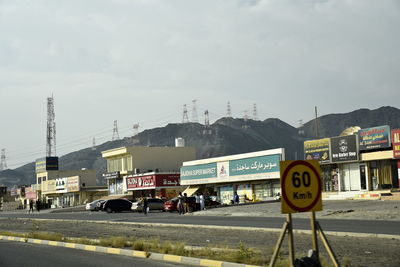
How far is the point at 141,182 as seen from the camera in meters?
76.6

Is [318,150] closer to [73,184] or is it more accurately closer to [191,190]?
[191,190]

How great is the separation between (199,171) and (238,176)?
890 cm

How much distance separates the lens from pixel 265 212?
37438 millimetres

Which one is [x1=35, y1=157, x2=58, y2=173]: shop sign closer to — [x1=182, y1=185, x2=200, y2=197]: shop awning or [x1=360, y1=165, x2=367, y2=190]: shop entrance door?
[x1=182, y1=185, x2=200, y2=197]: shop awning

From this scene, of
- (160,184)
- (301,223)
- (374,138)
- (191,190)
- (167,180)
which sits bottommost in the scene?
(301,223)

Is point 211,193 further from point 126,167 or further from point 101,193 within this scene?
point 101,193

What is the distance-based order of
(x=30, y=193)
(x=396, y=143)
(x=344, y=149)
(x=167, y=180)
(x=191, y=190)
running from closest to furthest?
1. (x=396, y=143)
2. (x=344, y=149)
3. (x=191, y=190)
4. (x=167, y=180)
5. (x=30, y=193)

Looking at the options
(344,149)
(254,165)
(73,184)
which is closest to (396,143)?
(344,149)

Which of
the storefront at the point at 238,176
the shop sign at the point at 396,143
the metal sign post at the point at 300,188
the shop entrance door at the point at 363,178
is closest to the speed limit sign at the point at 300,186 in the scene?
the metal sign post at the point at 300,188

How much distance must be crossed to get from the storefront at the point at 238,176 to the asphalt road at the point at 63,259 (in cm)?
3506

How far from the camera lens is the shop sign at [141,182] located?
73812 millimetres

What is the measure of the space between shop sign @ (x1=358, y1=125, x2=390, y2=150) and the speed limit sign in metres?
35.1

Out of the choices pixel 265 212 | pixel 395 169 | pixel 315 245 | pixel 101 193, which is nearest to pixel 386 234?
pixel 315 245

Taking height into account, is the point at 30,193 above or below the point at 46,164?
below
